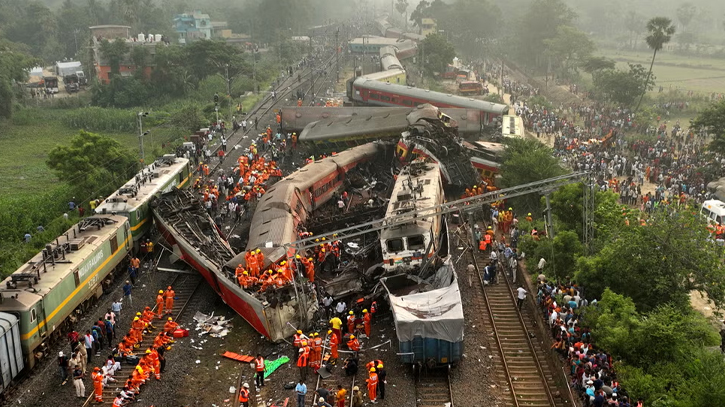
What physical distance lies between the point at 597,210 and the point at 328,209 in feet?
42.7

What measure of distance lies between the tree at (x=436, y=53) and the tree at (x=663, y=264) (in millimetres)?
60489

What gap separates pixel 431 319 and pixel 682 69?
87014mm

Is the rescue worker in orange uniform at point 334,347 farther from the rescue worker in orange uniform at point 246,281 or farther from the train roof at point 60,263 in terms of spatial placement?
the train roof at point 60,263

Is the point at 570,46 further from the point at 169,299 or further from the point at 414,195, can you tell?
the point at 169,299

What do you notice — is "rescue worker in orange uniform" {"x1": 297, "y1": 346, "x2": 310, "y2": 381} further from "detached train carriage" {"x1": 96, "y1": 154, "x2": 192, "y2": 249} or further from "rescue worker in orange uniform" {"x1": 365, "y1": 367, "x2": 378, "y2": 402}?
"detached train carriage" {"x1": 96, "y1": 154, "x2": 192, "y2": 249}

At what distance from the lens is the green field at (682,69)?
7994 cm

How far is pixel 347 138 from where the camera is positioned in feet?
146

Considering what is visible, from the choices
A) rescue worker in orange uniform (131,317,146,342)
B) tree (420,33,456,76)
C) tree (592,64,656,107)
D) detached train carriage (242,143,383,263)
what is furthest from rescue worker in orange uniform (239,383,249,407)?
tree (420,33,456,76)

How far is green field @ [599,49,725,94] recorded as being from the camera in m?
79.9

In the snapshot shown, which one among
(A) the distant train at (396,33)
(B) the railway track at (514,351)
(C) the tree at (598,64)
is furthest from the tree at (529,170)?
(A) the distant train at (396,33)

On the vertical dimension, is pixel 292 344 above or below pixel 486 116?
below

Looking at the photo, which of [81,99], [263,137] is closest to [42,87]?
[81,99]

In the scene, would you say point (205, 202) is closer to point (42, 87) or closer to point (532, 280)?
point (532, 280)

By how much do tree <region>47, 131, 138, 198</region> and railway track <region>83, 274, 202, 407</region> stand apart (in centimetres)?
1159
